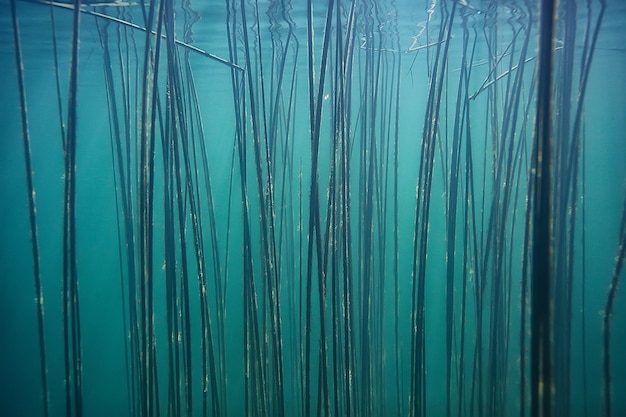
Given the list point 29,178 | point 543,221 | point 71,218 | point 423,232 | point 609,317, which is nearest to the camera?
point 543,221

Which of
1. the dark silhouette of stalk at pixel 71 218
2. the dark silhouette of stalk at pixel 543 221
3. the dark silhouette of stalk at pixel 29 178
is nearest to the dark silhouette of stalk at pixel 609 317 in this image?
the dark silhouette of stalk at pixel 543 221

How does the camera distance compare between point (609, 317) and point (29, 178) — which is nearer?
point (609, 317)

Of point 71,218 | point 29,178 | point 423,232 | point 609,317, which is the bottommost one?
point 609,317

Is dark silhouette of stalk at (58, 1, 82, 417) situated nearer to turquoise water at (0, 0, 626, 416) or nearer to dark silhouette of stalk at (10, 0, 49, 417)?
turquoise water at (0, 0, 626, 416)

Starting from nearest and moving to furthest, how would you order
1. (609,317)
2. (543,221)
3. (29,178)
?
1. (543,221)
2. (609,317)
3. (29,178)

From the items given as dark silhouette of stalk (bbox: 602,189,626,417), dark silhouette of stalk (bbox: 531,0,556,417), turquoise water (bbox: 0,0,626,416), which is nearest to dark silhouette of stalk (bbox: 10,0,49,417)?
turquoise water (bbox: 0,0,626,416)

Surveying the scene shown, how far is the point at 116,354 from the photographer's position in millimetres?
25406

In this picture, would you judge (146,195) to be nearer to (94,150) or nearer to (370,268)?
(370,268)

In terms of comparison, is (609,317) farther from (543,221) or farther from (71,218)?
(71,218)

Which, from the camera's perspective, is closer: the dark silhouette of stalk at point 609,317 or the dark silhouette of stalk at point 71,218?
the dark silhouette of stalk at point 609,317

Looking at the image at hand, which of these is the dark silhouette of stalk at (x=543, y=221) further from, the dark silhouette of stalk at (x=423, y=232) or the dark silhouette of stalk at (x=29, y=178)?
the dark silhouette of stalk at (x=29, y=178)

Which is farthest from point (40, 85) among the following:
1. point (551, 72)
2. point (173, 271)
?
point (551, 72)

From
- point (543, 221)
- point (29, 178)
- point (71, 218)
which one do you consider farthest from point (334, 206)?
point (29, 178)

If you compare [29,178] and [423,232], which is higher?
[29,178]
